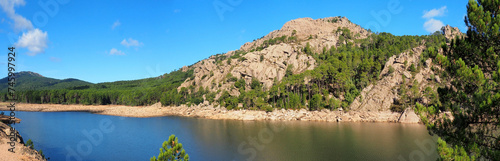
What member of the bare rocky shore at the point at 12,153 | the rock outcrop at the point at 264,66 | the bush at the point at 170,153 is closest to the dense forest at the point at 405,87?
the rock outcrop at the point at 264,66

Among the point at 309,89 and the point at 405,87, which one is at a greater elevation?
the point at 309,89

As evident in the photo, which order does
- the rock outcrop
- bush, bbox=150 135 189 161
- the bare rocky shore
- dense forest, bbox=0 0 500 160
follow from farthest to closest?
the rock outcrop, the bare rocky shore, bush, bbox=150 135 189 161, dense forest, bbox=0 0 500 160

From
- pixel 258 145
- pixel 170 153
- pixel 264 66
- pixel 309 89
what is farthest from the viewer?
pixel 264 66

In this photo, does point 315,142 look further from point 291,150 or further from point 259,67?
point 259,67

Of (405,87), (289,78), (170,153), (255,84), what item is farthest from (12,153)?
(255,84)

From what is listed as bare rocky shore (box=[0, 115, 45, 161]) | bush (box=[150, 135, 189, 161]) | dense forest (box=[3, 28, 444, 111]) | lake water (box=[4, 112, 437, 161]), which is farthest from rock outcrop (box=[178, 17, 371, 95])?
bush (box=[150, 135, 189, 161])

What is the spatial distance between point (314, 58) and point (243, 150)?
3518 inches

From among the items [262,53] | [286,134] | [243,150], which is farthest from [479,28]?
[262,53]

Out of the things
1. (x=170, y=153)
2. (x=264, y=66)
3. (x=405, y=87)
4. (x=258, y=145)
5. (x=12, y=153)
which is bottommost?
(x=258, y=145)

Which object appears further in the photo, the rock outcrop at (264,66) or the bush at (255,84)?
the rock outcrop at (264,66)

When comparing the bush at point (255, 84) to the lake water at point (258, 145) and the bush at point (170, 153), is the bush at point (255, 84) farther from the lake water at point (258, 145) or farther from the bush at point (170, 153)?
the bush at point (170, 153)

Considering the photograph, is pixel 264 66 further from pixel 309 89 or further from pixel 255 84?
pixel 309 89

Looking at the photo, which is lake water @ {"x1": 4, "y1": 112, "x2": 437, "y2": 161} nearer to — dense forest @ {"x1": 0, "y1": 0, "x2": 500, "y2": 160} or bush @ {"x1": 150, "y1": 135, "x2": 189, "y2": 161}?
dense forest @ {"x1": 0, "y1": 0, "x2": 500, "y2": 160}

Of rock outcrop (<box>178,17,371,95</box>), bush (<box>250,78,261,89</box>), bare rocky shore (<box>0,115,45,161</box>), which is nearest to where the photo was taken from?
bare rocky shore (<box>0,115,45,161</box>)
